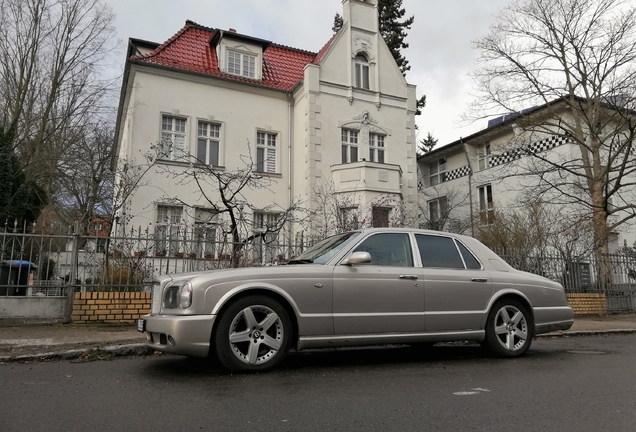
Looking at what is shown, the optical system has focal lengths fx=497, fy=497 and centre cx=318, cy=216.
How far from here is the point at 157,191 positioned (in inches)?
A: 707

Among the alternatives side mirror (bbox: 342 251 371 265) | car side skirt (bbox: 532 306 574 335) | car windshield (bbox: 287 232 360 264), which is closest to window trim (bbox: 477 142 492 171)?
car side skirt (bbox: 532 306 574 335)

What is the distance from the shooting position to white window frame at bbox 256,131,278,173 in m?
20.3

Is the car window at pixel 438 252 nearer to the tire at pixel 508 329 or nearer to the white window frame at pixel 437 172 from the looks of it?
the tire at pixel 508 329

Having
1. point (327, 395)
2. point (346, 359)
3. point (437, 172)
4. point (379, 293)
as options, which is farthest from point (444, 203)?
point (327, 395)

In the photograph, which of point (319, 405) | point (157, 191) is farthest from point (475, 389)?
point (157, 191)

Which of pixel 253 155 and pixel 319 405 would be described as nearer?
pixel 319 405

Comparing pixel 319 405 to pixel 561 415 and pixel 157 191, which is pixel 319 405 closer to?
pixel 561 415

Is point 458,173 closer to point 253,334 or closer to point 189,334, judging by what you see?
point 253,334

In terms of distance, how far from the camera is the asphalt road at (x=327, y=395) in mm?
3463

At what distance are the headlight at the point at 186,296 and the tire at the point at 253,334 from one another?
1.15ft

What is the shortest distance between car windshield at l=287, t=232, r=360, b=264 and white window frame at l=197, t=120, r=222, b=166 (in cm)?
1363

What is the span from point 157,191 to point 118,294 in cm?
967

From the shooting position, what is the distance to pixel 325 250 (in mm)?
6090

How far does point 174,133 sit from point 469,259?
580 inches
